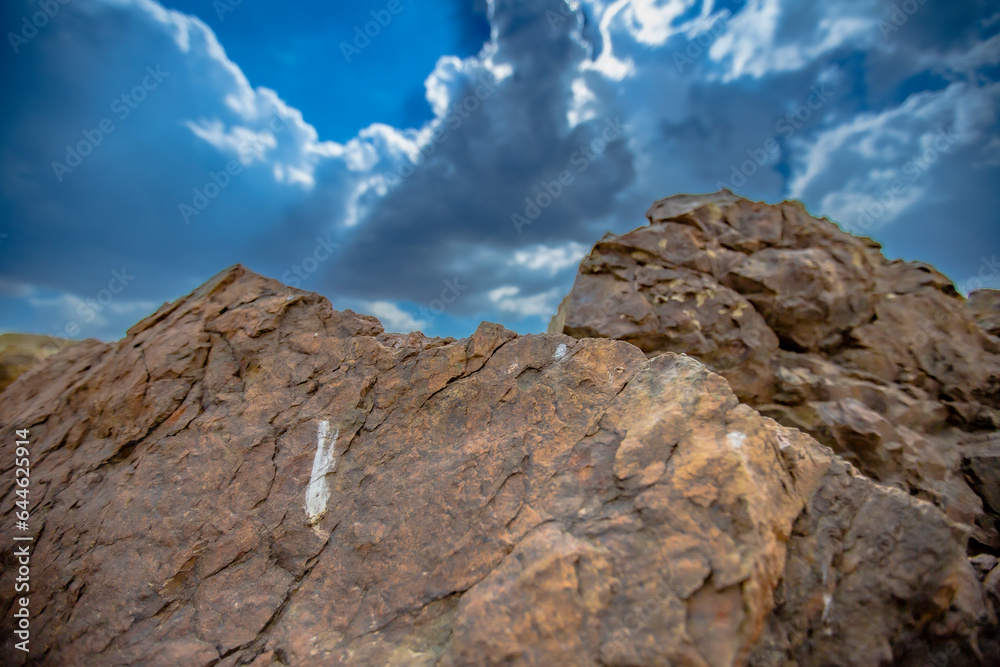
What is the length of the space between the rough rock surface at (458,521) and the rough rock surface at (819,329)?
3.24m

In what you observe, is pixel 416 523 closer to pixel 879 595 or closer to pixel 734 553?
pixel 734 553

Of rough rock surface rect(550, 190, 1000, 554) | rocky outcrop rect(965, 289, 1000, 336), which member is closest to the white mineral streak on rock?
rough rock surface rect(550, 190, 1000, 554)

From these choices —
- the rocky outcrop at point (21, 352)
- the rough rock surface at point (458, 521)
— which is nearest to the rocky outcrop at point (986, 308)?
the rough rock surface at point (458, 521)

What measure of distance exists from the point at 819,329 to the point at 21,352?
15799 mm

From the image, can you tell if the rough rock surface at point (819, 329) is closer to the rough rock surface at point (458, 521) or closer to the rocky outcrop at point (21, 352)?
the rough rock surface at point (458, 521)

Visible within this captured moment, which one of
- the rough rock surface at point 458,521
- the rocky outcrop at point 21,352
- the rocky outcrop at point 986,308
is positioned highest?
the rocky outcrop at point 986,308

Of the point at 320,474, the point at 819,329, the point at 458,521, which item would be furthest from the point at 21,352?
the point at 819,329

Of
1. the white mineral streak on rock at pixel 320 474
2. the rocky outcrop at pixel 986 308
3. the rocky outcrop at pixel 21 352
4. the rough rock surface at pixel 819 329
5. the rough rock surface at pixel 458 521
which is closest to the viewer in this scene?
the rough rock surface at pixel 458 521

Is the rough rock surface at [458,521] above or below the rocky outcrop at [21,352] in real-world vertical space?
below

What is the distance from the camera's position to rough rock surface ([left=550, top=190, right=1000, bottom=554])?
6.56 metres

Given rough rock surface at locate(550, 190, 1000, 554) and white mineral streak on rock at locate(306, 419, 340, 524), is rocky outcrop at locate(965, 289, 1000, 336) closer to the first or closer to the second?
rough rock surface at locate(550, 190, 1000, 554)

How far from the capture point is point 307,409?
4527 millimetres

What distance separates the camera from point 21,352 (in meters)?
10.4

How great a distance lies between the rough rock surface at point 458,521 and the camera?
279cm
